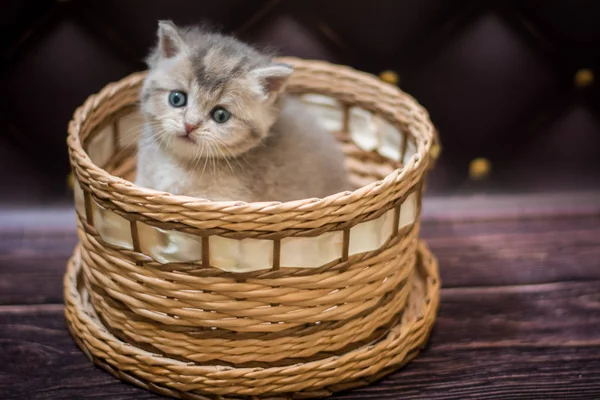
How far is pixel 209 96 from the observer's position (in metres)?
1.16

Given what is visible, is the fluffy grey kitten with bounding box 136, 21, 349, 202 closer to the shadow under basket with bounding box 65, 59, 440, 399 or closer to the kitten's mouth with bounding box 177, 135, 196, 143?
the kitten's mouth with bounding box 177, 135, 196, 143

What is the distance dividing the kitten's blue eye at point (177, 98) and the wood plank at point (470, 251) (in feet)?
1.58

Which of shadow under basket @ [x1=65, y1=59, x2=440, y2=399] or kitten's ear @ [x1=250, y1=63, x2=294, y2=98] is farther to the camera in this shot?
kitten's ear @ [x1=250, y1=63, x2=294, y2=98]

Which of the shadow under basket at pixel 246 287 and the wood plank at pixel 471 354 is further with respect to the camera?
the wood plank at pixel 471 354

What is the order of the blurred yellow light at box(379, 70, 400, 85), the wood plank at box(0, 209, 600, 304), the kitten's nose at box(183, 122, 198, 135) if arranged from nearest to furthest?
1. the kitten's nose at box(183, 122, 198, 135)
2. the wood plank at box(0, 209, 600, 304)
3. the blurred yellow light at box(379, 70, 400, 85)

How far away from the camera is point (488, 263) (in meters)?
1.54

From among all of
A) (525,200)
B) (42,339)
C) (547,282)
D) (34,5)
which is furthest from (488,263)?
(34,5)

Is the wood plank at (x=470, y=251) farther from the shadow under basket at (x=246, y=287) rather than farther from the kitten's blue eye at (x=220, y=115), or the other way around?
the kitten's blue eye at (x=220, y=115)

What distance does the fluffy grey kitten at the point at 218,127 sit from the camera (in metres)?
1.17

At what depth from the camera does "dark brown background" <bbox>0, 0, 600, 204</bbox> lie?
1.61 meters

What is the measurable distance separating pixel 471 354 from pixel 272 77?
61 cm

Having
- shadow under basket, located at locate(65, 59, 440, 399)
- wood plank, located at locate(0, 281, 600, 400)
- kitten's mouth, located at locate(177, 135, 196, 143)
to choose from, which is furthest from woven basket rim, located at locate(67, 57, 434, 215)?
wood plank, located at locate(0, 281, 600, 400)

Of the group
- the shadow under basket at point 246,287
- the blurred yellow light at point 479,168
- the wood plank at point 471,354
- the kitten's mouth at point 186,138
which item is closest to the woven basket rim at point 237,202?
the shadow under basket at point 246,287

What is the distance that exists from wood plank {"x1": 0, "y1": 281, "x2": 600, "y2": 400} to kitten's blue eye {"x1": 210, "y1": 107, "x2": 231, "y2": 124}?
0.47 metres
